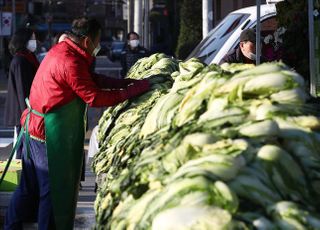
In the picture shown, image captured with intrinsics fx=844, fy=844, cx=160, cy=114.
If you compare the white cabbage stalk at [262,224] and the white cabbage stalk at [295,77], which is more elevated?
the white cabbage stalk at [295,77]

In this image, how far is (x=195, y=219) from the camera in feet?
9.59

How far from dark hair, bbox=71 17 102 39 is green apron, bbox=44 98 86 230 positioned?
18.1 inches

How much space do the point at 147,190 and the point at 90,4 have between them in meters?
92.3

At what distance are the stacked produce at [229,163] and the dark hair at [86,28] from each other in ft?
6.41

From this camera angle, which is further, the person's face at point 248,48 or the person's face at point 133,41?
the person's face at point 133,41

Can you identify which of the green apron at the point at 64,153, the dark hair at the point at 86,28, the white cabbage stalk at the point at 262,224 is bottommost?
the green apron at the point at 64,153

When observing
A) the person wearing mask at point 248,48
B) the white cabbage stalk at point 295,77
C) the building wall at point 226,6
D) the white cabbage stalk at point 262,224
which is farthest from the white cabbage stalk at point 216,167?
the building wall at point 226,6

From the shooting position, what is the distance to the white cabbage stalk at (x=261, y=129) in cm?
327

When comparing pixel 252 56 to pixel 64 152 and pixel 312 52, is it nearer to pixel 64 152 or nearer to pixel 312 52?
pixel 312 52

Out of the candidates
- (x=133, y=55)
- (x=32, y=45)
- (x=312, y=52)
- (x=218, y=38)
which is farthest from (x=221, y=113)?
(x=133, y=55)

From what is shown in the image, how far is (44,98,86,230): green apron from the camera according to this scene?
5762mm

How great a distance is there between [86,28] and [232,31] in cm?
493

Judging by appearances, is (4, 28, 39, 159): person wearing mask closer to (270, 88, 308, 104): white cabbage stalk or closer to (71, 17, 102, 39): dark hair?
(71, 17, 102, 39): dark hair

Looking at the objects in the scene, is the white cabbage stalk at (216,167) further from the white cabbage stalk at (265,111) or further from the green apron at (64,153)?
the green apron at (64,153)
